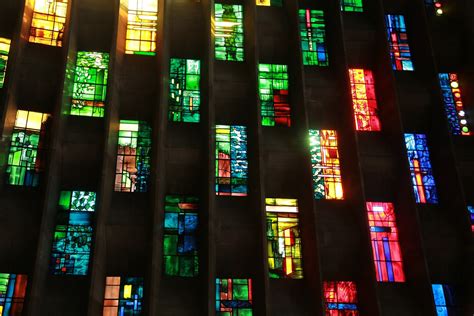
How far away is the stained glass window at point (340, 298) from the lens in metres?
14.4

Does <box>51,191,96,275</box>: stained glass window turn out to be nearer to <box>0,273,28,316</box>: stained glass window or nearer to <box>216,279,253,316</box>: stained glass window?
<box>0,273,28,316</box>: stained glass window

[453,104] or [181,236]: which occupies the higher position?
[453,104]

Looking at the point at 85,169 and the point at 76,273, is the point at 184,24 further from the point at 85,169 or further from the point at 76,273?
the point at 76,273

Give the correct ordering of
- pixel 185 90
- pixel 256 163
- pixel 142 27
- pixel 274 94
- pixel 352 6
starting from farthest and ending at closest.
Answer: pixel 352 6, pixel 142 27, pixel 274 94, pixel 185 90, pixel 256 163

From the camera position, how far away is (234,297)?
14.3 m

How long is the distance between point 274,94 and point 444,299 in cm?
748

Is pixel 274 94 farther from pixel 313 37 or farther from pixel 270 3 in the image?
pixel 270 3

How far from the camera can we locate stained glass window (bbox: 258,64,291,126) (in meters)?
16.3

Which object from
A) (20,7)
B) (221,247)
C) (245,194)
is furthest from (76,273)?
(20,7)

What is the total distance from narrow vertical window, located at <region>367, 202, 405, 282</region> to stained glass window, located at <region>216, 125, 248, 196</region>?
3739 millimetres

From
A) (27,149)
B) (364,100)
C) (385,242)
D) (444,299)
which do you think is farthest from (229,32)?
(444,299)

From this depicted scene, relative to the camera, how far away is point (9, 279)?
532 inches

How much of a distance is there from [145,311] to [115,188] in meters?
3.62

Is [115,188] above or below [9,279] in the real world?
above
